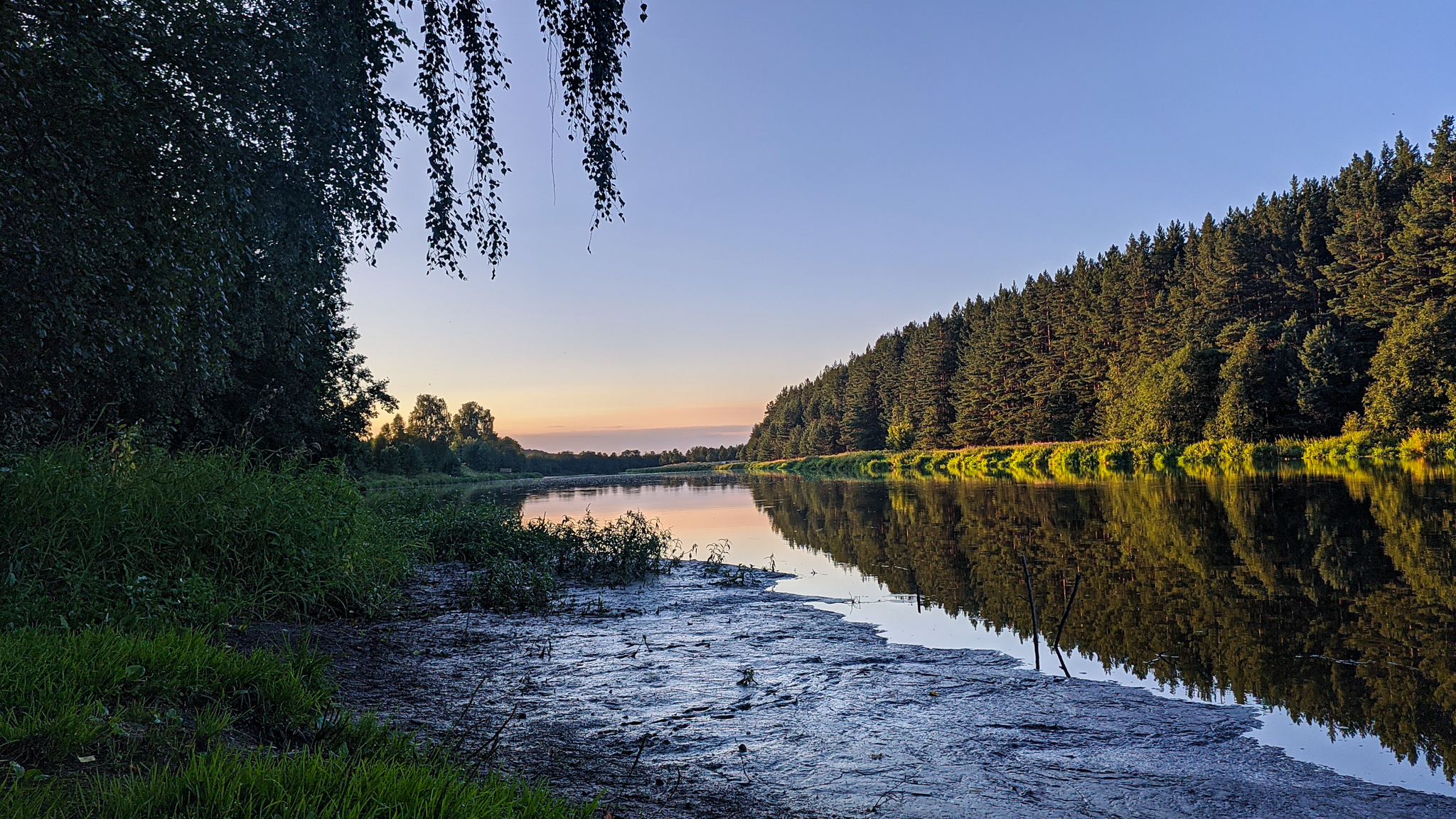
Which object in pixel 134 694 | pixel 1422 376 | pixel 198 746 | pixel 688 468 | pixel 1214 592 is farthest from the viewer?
pixel 688 468

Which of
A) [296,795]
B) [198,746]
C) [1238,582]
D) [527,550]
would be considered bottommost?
[1238,582]

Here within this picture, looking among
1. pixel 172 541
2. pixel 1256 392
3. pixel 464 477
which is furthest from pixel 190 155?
pixel 464 477

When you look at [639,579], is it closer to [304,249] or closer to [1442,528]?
[304,249]

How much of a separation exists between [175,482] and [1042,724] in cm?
827

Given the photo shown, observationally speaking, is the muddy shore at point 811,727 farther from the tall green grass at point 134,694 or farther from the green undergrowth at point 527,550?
the green undergrowth at point 527,550

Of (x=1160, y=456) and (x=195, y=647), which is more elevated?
(x=195, y=647)

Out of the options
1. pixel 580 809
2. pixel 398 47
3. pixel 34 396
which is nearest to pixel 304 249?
pixel 398 47

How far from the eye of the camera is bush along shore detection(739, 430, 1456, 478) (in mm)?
33250

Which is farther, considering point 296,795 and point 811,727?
point 811,727

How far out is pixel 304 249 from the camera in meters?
7.13

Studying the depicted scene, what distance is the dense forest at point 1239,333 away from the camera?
131ft

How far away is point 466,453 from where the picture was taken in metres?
97.6

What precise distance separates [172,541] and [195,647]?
8.77ft

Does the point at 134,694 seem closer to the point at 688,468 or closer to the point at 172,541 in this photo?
the point at 172,541
